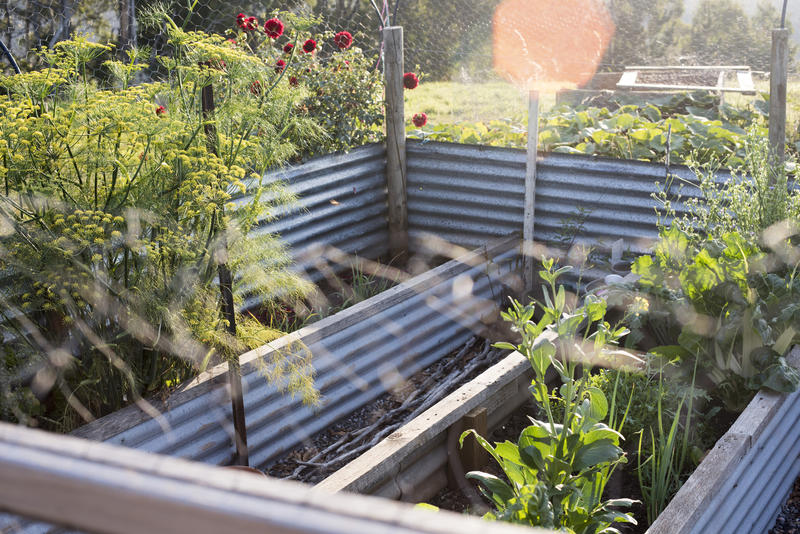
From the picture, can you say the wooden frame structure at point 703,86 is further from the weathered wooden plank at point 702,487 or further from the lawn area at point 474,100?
the weathered wooden plank at point 702,487

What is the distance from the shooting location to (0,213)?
2.13 m

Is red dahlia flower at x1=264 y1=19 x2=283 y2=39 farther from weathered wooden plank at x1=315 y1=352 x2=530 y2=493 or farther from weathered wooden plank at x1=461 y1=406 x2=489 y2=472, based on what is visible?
weathered wooden plank at x1=461 y1=406 x2=489 y2=472

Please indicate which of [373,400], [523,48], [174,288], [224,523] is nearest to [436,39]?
[523,48]

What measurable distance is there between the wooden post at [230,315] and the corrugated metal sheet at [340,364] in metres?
0.04

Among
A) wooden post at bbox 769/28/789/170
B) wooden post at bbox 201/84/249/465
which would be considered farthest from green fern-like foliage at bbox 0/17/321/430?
wooden post at bbox 769/28/789/170

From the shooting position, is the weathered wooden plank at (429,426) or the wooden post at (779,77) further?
the wooden post at (779,77)

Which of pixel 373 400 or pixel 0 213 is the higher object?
pixel 0 213

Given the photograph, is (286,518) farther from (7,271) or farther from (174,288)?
(7,271)

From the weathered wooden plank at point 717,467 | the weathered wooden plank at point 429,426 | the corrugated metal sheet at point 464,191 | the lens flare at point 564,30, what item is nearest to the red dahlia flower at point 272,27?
the corrugated metal sheet at point 464,191

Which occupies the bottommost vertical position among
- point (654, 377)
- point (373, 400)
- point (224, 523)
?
point (373, 400)

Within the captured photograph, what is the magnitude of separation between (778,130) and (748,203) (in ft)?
2.82

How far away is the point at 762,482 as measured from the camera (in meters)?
2.41

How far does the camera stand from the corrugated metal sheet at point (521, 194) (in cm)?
411

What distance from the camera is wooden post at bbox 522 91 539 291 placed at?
420cm
